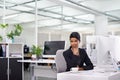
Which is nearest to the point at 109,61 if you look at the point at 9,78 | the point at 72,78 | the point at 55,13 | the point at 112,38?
the point at 112,38

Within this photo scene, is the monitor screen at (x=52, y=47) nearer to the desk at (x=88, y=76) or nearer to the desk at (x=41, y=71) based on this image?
the desk at (x=41, y=71)

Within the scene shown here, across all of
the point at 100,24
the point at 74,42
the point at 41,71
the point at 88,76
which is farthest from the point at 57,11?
the point at 88,76

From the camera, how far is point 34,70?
4.93 m

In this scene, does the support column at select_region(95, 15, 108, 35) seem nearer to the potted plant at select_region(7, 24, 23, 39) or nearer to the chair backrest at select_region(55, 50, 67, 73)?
the potted plant at select_region(7, 24, 23, 39)

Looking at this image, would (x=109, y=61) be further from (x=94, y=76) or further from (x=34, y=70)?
(x=34, y=70)

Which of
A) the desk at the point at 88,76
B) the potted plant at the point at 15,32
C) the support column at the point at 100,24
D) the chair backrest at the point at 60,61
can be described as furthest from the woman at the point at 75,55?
the support column at the point at 100,24

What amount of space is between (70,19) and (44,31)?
5.95 feet

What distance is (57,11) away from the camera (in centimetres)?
875

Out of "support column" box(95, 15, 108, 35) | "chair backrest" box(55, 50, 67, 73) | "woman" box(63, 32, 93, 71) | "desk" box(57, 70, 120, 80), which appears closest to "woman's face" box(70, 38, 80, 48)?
"woman" box(63, 32, 93, 71)

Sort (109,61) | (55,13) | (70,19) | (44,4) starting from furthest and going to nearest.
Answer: (70,19) < (55,13) < (44,4) < (109,61)

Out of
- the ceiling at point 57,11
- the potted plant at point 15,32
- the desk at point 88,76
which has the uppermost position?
the ceiling at point 57,11

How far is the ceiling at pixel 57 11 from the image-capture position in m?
6.80

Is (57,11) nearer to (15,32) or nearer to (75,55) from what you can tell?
(15,32)

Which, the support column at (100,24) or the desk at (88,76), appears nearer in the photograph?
the desk at (88,76)
